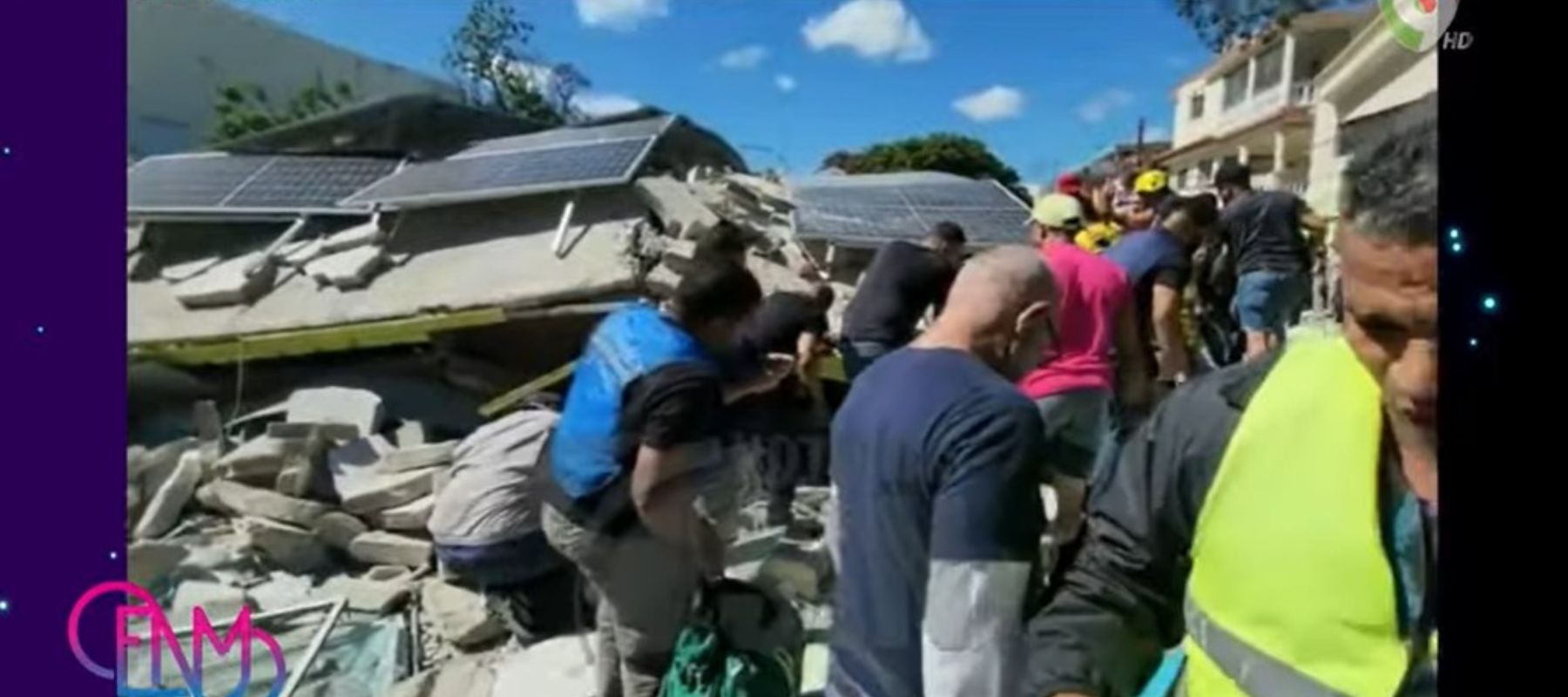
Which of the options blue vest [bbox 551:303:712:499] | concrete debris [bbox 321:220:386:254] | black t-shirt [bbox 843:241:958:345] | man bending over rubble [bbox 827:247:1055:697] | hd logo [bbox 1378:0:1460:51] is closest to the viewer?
hd logo [bbox 1378:0:1460:51]

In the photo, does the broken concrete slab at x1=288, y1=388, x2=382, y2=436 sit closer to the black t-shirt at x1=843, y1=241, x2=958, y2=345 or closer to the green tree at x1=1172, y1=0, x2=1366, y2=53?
the black t-shirt at x1=843, y1=241, x2=958, y2=345

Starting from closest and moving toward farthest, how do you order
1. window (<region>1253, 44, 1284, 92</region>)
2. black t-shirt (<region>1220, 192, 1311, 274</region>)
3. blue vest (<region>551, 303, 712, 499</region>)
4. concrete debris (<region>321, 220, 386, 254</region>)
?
1. window (<region>1253, 44, 1284, 92</region>)
2. black t-shirt (<region>1220, 192, 1311, 274</region>)
3. blue vest (<region>551, 303, 712, 499</region>)
4. concrete debris (<region>321, 220, 386, 254</region>)

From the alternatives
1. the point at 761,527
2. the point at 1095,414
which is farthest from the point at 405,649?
the point at 1095,414

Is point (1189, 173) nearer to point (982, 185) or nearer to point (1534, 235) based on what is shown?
point (982, 185)

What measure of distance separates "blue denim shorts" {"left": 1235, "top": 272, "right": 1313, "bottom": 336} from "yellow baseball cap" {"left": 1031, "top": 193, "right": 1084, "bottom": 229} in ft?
0.84

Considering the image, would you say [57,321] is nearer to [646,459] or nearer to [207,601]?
[207,601]

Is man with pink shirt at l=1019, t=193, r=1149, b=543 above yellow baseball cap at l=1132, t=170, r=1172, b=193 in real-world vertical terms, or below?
Answer: below

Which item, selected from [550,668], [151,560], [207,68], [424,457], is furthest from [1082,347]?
[151,560]

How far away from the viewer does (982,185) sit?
5.33ft

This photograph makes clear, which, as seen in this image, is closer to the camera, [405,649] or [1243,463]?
[1243,463]

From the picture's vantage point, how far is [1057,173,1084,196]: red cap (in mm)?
1599

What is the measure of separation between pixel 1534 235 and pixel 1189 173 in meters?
0.69

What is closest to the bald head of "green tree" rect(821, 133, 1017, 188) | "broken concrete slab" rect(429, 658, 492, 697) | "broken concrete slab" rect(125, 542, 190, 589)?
"green tree" rect(821, 133, 1017, 188)

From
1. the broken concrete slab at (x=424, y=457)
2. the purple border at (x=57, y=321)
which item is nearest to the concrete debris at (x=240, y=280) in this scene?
the broken concrete slab at (x=424, y=457)
